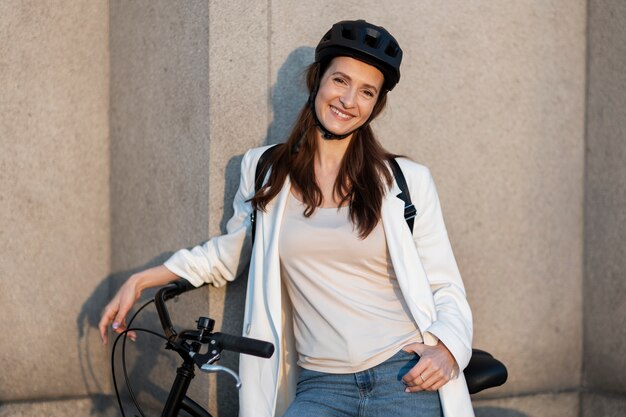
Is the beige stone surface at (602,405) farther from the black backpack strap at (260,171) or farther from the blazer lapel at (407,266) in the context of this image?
the black backpack strap at (260,171)

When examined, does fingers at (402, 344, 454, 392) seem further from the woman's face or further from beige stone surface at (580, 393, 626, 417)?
beige stone surface at (580, 393, 626, 417)

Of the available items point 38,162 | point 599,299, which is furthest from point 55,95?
point 599,299

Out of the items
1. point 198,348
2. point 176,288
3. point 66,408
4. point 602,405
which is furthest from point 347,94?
point 602,405

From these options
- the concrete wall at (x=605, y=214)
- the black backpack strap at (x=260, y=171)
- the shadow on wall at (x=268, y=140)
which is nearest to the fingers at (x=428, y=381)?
the black backpack strap at (x=260, y=171)

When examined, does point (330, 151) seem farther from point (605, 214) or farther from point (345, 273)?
point (605, 214)

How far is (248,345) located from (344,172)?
1.18 metres

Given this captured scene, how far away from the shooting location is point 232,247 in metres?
3.88

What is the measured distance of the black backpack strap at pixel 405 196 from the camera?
3625 mm

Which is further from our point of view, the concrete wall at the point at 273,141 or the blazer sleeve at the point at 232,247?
the concrete wall at the point at 273,141

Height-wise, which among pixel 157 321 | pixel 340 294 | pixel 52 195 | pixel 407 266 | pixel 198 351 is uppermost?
pixel 52 195

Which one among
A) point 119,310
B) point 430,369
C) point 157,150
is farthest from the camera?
point 157,150

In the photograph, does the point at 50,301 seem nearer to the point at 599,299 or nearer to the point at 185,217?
the point at 185,217

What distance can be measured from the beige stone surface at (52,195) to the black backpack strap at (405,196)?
2128mm

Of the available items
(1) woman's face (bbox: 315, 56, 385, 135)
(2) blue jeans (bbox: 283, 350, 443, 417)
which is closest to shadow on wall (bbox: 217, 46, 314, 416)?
(1) woman's face (bbox: 315, 56, 385, 135)
